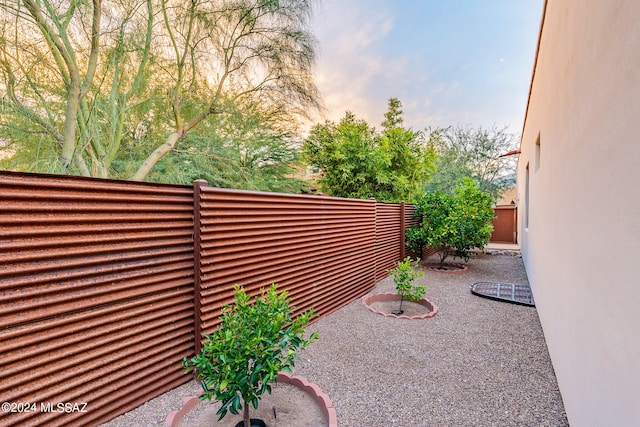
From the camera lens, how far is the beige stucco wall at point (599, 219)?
115cm

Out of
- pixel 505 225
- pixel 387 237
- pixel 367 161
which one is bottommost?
pixel 505 225

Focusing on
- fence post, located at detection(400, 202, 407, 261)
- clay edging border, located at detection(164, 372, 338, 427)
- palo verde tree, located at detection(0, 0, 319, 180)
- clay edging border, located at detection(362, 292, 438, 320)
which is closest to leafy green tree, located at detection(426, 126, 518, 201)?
fence post, located at detection(400, 202, 407, 261)

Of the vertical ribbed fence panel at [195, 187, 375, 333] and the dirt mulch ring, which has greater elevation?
the vertical ribbed fence panel at [195, 187, 375, 333]

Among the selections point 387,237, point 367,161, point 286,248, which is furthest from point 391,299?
point 367,161

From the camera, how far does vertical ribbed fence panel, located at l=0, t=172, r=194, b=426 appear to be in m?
1.54

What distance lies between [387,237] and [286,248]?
3.57 m

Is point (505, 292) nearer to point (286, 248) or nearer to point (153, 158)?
point (286, 248)

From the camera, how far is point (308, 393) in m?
2.26

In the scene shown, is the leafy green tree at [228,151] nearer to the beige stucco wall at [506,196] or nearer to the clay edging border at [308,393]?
the clay edging border at [308,393]

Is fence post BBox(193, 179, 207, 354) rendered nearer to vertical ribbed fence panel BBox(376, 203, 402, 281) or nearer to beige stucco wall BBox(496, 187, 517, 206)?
vertical ribbed fence panel BBox(376, 203, 402, 281)

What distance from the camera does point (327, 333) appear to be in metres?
3.40

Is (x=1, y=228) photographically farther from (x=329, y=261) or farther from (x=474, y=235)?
(x=474, y=235)

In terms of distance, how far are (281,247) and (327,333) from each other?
120cm

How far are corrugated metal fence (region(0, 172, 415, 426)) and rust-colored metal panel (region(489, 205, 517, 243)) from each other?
11.9 m
